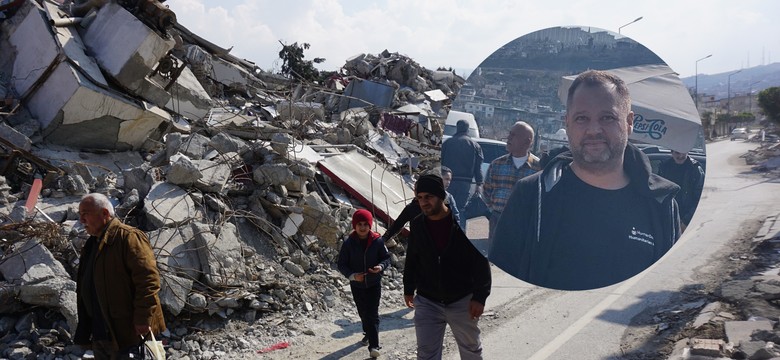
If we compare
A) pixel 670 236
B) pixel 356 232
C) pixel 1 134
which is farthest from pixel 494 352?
pixel 1 134

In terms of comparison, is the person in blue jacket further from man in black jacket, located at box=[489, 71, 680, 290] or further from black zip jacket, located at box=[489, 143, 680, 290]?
man in black jacket, located at box=[489, 71, 680, 290]

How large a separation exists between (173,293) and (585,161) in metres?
3.90

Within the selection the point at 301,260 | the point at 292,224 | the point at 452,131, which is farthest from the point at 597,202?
the point at 292,224

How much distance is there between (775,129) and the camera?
29.6 m

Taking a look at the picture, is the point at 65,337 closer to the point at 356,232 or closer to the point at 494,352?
the point at 356,232

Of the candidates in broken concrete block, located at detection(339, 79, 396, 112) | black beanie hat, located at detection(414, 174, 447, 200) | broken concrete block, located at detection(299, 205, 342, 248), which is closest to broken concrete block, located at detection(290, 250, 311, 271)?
broken concrete block, located at detection(299, 205, 342, 248)

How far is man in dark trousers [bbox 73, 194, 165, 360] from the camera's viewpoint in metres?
3.75

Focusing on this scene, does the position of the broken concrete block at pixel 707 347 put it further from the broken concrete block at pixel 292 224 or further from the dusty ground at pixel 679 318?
the broken concrete block at pixel 292 224

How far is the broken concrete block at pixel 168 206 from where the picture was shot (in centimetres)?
633

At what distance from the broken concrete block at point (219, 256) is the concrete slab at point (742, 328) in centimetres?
430

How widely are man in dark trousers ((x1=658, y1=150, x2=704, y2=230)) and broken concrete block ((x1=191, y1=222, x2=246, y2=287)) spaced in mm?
4279

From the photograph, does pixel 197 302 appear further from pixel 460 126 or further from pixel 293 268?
pixel 460 126

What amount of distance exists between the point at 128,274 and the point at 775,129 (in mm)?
32467

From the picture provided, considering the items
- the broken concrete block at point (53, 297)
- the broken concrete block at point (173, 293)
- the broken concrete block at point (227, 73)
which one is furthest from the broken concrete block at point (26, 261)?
the broken concrete block at point (227, 73)
